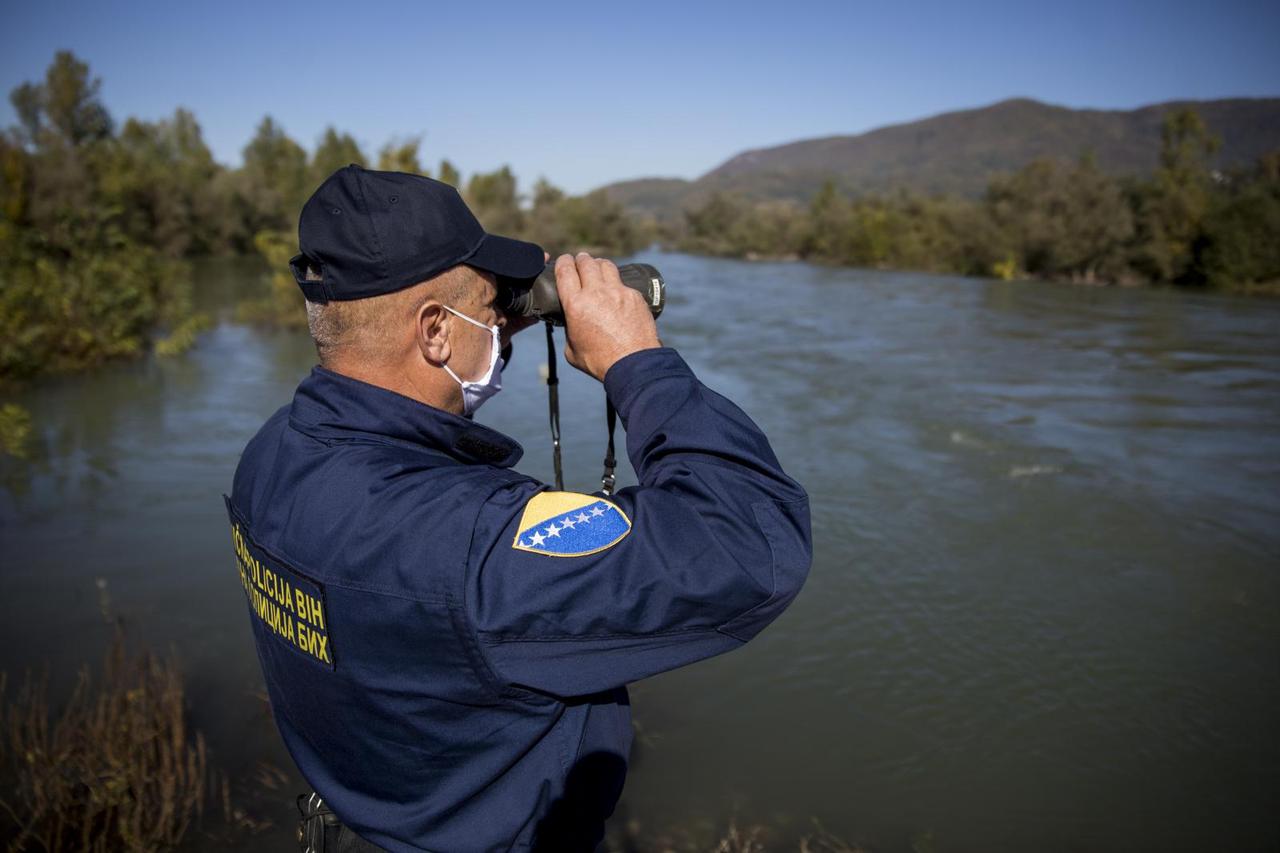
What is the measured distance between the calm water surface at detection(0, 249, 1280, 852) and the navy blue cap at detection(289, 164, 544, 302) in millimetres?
3469

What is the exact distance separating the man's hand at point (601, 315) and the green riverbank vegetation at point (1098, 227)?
37737 mm

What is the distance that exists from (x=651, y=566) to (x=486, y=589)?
24cm

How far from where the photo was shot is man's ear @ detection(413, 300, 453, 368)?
4.74ft

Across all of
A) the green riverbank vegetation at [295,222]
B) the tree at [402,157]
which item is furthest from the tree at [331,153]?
the tree at [402,157]

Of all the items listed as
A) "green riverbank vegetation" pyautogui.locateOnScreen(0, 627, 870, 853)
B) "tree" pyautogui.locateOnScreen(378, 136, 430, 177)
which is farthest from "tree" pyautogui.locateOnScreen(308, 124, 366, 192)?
"green riverbank vegetation" pyautogui.locateOnScreen(0, 627, 870, 853)

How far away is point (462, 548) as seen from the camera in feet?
3.82

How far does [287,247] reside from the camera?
789 inches

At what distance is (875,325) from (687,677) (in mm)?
17063

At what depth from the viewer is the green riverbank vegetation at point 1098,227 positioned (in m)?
33.8

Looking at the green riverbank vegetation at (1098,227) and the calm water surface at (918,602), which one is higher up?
the green riverbank vegetation at (1098,227)

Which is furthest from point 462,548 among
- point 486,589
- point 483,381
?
point 483,381

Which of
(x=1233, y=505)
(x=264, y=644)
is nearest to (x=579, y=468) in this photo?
(x=1233, y=505)

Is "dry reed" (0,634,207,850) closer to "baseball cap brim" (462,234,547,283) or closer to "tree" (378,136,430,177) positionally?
"baseball cap brim" (462,234,547,283)

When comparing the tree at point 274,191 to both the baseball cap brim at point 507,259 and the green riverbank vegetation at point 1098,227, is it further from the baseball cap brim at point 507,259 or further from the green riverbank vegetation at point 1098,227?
the green riverbank vegetation at point 1098,227
